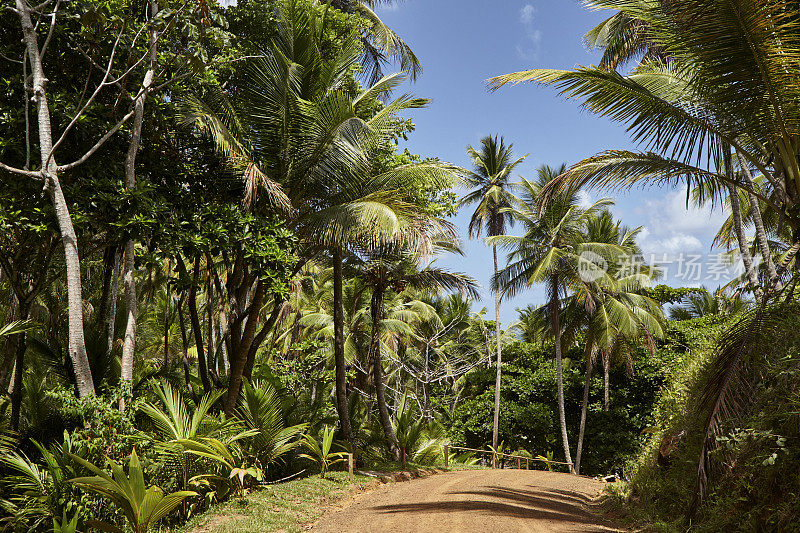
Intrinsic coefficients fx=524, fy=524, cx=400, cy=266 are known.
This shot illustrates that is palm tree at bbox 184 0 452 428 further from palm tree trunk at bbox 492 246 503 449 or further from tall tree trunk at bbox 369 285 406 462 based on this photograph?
palm tree trunk at bbox 492 246 503 449

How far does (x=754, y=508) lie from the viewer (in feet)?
15.7

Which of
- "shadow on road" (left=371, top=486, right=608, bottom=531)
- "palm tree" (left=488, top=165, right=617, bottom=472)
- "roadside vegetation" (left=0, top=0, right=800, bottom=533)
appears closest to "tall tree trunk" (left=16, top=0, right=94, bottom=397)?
"roadside vegetation" (left=0, top=0, right=800, bottom=533)

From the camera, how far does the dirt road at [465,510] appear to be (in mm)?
6043

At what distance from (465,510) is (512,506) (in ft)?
3.02

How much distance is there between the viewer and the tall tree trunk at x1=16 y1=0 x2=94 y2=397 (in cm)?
671

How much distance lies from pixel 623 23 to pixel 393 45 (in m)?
7.05

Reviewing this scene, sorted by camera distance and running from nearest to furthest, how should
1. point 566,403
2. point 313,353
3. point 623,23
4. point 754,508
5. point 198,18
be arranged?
1. point 754,508
2. point 198,18
3. point 313,353
4. point 623,23
5. point 566,403

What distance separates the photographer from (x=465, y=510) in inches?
270

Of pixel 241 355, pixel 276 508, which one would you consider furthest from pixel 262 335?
pixel 276 508

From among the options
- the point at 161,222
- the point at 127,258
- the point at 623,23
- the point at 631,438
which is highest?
the point at 623,23

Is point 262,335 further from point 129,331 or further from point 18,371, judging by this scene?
point 18,371

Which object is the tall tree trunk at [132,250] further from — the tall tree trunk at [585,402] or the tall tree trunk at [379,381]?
the tall tree trunk at [585,402]

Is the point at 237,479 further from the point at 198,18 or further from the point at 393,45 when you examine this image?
the point at 393,45

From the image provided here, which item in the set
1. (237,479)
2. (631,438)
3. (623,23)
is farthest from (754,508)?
(631,438)
